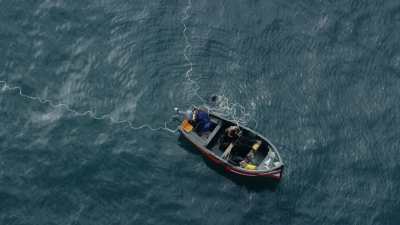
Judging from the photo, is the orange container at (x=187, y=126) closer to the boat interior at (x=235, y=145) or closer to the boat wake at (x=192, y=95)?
the boat interior at (x=235, y=145)

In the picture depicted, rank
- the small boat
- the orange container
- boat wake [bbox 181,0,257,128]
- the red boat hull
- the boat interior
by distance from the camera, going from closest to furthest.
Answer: the red boat hull, the small boat, the boat interior, the orange container, boat wake [bbox 181,0,257,128]

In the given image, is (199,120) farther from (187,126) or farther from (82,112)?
(82,112)

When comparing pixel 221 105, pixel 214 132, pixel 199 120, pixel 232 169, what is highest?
pixel 221 105

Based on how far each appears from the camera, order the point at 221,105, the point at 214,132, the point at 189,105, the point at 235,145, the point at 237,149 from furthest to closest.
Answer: the point at 189,105 < the point at 221,105 < the point at 237,149 < the point at 214,132 < the point at 235,145

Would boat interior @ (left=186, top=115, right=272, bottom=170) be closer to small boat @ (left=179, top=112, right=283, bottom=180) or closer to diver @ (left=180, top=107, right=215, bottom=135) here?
small boat @ (left=179, top=112, right=283, bottom=180)

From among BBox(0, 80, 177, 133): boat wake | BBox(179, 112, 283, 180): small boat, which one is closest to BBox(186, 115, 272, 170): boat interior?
BBox(179, 112, 283, 180): small boat

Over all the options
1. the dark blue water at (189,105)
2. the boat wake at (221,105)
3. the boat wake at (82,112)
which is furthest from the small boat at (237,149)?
the boat wake at (82,112)

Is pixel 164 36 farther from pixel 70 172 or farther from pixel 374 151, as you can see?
pixel 374 151

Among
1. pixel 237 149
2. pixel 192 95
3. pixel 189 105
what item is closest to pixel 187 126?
pixel 189 105

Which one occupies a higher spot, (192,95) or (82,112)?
(192,95)
